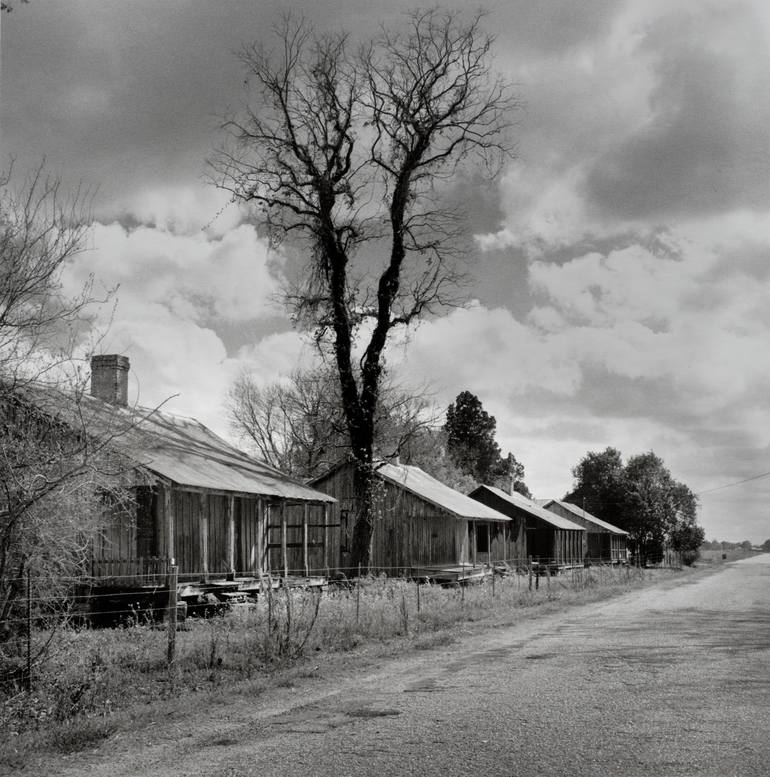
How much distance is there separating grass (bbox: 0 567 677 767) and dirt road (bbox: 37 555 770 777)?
0.67 m

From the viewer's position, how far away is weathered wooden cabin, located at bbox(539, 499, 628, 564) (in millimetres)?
70312

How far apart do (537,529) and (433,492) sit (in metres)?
23.3

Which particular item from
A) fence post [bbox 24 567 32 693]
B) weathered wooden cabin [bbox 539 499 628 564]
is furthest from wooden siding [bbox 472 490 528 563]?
fence post [bbox 24 567 32 693]

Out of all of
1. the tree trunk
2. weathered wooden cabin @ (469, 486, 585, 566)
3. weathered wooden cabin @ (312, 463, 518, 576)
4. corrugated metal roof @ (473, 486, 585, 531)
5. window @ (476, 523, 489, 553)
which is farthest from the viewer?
weathered wooden cabin @ (469, 486, 585, 566)

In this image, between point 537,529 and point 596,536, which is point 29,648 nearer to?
point 537,529

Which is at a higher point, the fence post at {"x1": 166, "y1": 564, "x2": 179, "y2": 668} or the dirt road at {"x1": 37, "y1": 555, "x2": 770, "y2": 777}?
the fence post at {"x1": 166, "y1": 564, "x2": 179, "y2": 668}

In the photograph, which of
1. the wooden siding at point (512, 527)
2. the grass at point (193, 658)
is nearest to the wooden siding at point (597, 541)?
the wooden siding at point (512, 527)

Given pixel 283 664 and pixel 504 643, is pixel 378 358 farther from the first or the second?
pixel 283 664

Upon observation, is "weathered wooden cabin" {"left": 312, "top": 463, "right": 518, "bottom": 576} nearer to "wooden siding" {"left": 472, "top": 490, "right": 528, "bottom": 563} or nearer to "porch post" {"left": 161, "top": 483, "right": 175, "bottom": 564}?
"wooden siding" {"left": 472, "top": 490, "right": 528, "bottom": 563}

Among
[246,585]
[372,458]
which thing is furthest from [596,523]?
[246,585]

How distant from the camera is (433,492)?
36.0m

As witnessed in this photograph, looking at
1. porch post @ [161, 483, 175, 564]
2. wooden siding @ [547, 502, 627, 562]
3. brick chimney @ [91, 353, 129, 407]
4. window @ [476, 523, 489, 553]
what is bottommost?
wooden siding @ [547, 502, 627, 562]

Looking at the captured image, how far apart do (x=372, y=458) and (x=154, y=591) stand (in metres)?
10.6

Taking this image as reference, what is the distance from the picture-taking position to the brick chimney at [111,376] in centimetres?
2138
